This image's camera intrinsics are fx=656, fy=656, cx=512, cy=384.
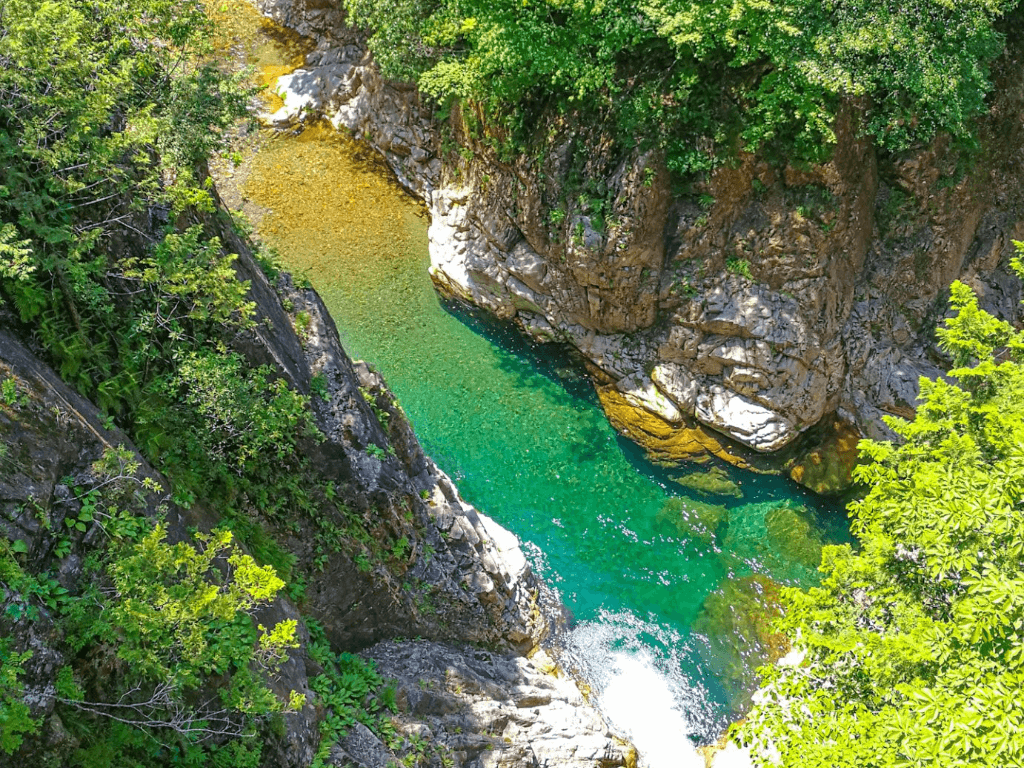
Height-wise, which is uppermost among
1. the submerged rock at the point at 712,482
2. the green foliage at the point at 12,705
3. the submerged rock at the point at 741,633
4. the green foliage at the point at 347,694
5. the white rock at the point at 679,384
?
the white rock at the point at 679,384

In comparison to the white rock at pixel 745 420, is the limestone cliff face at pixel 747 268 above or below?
above

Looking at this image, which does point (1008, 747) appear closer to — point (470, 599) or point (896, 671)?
point (896, 671)

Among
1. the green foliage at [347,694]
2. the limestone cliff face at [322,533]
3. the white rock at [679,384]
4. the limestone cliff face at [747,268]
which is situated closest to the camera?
the limestone cliff face at [322,533]

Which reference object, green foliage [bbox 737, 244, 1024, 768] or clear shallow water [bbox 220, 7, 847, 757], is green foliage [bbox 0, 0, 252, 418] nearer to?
green foliage [bbox 737, 244, 1024, 768]

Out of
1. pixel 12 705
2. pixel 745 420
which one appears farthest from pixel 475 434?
pixel 12 705

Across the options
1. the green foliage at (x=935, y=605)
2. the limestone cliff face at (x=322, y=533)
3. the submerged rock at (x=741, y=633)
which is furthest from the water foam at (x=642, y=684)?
the green foliage at (x=935, y=605)

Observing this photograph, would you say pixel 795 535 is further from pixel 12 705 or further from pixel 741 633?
pixel 12 705

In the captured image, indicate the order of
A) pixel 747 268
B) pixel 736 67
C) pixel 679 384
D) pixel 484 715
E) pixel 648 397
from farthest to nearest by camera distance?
pixel 648 397, pixel 679 384, pixel 747 268, pixel 736 67, pixel 484 715

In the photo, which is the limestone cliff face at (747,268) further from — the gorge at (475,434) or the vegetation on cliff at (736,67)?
the vegetation on cliff at (736,67)
